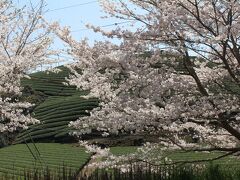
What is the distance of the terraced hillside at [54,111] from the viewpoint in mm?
20219

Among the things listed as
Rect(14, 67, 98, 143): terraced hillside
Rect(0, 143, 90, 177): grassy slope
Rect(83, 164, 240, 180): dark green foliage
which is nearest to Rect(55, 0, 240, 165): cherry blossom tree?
Rect(83, 164, 240, 180): dark green foliage

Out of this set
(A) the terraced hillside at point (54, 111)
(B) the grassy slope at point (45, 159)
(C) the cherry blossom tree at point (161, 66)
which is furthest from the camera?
(A) the terraced hillside at point (54, 111)

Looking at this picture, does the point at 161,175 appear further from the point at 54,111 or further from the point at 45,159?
the point at 54,111

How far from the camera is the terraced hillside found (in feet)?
66.3

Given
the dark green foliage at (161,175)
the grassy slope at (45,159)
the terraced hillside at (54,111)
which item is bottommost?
the dark green foliage at (161,175)

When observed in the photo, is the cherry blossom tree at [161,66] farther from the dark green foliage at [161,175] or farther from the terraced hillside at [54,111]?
the terraced hillside at [54,111]

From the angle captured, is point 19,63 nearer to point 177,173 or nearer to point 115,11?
point 115,11

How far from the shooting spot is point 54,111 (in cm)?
2303

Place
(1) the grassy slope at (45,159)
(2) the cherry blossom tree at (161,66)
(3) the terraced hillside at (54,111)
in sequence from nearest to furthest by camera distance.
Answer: (2) the cherry blossom tree at (161,66) < (1) the grassy slope at (45,159) < (3) the terraced hillside at (54,111)

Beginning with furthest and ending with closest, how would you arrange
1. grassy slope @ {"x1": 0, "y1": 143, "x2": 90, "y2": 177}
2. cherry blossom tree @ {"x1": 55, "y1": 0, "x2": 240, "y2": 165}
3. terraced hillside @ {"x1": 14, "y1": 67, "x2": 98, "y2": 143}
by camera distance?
terraced hillside @ {"x1": 14, "y1": 67, "x2": 98, "y2": 143} → grassy slope @ {"x1": 0, "y1": 143, "x2": 90, "y2": 177} → cherry blossom tree @ {"x1": 55, "y1": 0, "x2": 240, "y2": 165}

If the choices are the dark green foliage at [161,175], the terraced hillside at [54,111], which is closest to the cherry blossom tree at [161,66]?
the dark green foliage at [161,175]

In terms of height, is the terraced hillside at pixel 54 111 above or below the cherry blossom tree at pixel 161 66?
above

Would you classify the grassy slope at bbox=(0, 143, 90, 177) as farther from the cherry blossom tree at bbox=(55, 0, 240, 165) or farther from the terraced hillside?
the cherry blossom tree at bbox=(55, 0, 240, 165)

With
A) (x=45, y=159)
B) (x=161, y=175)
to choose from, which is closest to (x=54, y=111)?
(x=45, y=159)
